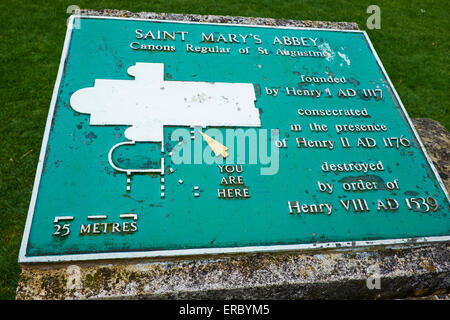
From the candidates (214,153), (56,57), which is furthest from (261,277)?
(56,57)

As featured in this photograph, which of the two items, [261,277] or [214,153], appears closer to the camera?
[261,277]

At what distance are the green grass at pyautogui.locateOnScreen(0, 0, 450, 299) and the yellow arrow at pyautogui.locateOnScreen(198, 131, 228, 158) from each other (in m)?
1.79

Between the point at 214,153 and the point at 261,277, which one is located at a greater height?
the point at 214,153

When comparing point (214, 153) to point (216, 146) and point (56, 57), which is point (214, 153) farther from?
point (56, 57)

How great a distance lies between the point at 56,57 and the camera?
4184 mm

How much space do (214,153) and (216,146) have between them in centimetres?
6

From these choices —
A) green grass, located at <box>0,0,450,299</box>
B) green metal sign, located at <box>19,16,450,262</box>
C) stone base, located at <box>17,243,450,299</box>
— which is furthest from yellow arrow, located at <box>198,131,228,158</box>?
green grass, located at <box>0,0,450,299</box>

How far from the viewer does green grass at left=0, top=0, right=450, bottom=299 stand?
2.97 metres

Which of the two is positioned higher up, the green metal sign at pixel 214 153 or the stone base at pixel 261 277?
the green metal sign at pixel 214 153

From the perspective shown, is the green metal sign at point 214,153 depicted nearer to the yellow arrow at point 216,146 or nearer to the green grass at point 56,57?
the yellow arrow at point 216,146

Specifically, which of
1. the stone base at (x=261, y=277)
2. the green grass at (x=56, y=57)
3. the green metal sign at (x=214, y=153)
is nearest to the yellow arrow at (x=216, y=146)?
the green metal sign at (x=214, y=153)

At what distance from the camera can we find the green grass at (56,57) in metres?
2.97

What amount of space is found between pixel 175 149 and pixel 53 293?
1.05 m

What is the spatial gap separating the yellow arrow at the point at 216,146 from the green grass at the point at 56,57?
1.79m
